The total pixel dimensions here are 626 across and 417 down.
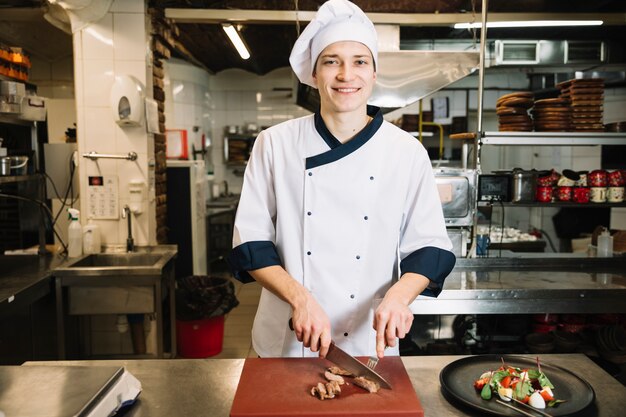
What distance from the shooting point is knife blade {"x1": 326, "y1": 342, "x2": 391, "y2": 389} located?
47.3 inches

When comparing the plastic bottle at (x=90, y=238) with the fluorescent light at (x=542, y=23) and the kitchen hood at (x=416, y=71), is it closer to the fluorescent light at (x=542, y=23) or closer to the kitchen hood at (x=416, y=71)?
the kitchen hood at (x=416, y=71)

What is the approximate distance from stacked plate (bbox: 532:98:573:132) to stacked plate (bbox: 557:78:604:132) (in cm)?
5

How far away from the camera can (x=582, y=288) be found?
2875mm

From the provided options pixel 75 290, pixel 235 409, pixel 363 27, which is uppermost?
pixel 363 27

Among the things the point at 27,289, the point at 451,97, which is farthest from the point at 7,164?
the point at 451,97

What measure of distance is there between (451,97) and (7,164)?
20.8 feet

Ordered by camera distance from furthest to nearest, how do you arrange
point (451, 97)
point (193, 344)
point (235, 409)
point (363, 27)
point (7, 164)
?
point (451, 97)
point (193, 344)
point (7, 164)
point (363, 27)
point (235, 409)

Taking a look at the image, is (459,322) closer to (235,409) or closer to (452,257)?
(452,257)

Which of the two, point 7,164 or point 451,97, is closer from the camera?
point 7,164

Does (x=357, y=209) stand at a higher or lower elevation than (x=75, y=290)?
higher

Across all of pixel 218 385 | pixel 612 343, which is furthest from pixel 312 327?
pixel 612 343

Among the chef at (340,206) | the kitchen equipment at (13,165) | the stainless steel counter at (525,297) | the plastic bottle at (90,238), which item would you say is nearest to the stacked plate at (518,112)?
the stainless steel counter at (525,297)

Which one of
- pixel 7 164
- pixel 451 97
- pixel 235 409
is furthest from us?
pixel 451 97

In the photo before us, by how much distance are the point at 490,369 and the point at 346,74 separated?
944 millimetres
